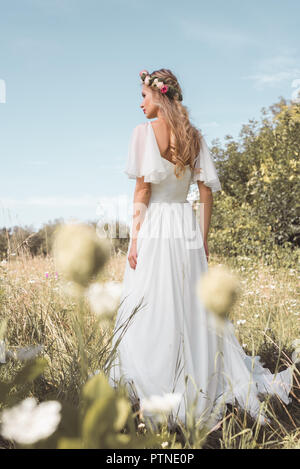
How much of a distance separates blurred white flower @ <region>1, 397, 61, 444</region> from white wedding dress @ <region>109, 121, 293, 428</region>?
1212mm

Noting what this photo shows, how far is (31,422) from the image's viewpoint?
71 cm

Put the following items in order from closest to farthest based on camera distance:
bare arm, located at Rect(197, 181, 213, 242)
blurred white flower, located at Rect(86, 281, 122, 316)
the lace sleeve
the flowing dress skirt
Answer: blurred white flower, located at Rect(86, 281, 122, 316)
the flowing dress skirt
the lace sleeve
bare arm, located at Rect(197, 181, 213, 242)

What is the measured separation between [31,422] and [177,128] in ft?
5.75

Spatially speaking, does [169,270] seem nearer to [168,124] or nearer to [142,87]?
[168,124]

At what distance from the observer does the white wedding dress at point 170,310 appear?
1.99 metres

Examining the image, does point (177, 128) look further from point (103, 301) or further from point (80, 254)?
point (80, 254)

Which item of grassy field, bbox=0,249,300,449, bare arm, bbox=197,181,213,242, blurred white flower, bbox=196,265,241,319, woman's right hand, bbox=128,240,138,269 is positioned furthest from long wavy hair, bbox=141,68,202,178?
blurred white flower, bbox=196,265,241,319

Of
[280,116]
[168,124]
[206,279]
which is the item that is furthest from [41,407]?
[280,116]

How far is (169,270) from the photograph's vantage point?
83.0 inches

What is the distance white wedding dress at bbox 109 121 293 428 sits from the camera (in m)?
1.99

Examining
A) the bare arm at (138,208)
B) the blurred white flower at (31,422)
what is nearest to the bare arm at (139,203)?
A: the bare arm at (138,208)

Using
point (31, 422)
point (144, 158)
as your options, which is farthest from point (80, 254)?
point (144, 158)

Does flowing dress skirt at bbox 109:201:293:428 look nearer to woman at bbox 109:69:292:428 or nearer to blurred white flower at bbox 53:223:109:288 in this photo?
woman at bbox 109:69:292:428

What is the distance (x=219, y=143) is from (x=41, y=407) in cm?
824
